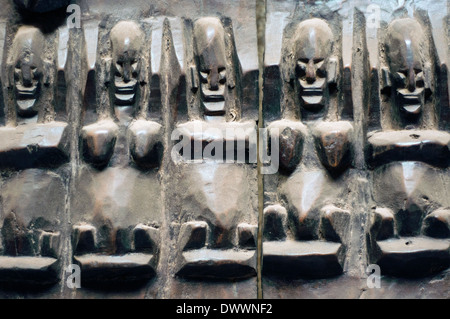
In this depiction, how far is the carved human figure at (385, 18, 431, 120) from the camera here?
3.39 feet

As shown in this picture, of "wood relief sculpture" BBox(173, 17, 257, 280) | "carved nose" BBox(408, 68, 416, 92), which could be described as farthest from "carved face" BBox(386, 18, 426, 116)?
"wood relief sculpture" BBox(173, 17, 257, 280)

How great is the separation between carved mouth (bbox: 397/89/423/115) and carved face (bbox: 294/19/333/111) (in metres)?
0.15

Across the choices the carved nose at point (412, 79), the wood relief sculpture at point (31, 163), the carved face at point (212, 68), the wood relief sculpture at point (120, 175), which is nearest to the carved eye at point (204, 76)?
the carved face at point (212, 68)

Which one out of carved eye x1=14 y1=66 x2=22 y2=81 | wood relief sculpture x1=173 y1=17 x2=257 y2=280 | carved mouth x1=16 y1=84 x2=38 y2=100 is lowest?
wood relief sculpture x1=173 y1=17 x2=257 y2=280

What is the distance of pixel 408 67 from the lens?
1.03 metres

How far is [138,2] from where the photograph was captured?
3.67ft

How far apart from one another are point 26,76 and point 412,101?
75cm

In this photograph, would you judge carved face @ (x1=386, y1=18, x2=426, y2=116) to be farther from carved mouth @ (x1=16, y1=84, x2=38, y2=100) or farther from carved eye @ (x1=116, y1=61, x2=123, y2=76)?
carved mouth @ (x1=16, y1=84, x2=38, y2=100)

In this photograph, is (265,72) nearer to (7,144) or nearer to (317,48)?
(317,48)

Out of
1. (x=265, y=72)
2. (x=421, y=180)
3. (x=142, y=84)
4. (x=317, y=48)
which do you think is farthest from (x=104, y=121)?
(x=421, y=180)

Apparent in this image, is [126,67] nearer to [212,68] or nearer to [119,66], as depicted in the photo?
[119,66]

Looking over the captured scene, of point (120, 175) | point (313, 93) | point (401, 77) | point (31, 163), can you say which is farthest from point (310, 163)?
point (31, 163)

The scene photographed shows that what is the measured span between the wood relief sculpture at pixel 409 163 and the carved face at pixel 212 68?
30 centimetres

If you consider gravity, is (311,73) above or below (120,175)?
above
